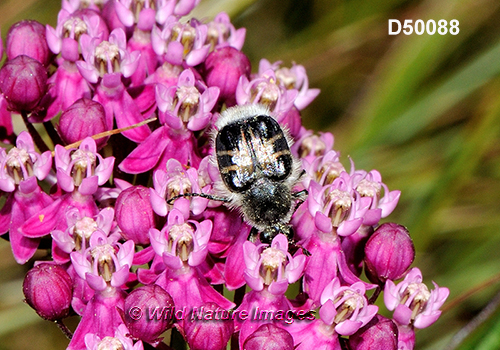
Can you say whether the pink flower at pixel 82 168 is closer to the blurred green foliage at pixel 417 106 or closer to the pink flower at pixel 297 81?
the pink flower at pixel 297 81

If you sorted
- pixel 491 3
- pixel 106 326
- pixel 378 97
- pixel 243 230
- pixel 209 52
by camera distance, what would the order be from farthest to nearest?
1. pixel 491 3
2. pixel 378 97
3. pixel 209 52
4. pixel 243 230
5. pixel 106 326

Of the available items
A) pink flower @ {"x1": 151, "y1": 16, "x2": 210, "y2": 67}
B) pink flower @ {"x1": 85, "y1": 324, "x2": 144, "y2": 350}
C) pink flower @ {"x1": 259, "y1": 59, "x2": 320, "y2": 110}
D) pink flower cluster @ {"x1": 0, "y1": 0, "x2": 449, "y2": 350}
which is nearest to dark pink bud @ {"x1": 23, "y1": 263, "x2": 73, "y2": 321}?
pink flower cluster @ {"x1": 0, "y1": 0, "x2": 449, "y2": 350}

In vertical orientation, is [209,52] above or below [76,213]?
above

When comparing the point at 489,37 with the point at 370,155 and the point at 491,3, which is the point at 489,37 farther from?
the point at 370,155

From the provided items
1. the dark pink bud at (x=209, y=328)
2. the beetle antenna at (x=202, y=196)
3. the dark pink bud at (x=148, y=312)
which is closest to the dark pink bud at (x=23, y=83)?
the beetle antenna at (x=202, y=196)

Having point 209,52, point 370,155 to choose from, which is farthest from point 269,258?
point 370,155

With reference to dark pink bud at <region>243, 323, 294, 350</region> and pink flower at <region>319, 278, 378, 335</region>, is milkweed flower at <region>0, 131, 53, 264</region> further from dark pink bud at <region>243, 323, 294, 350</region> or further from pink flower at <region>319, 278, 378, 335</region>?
pink flower at <region>319, 278, 378, 335</region>

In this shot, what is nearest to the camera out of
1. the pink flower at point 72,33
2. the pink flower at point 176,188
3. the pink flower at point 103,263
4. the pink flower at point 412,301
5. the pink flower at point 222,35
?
the pink flower at point 103,263
